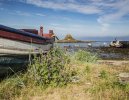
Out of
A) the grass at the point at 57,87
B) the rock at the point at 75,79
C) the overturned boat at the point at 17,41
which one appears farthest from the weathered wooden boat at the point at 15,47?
the rock at the point at 75,79

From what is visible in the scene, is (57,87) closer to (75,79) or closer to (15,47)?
(75,79)

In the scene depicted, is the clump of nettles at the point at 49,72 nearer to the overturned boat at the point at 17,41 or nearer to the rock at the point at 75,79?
the rock at the point at 75,79

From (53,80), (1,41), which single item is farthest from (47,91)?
(1,41)

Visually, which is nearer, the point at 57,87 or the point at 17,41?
the point at 57,87

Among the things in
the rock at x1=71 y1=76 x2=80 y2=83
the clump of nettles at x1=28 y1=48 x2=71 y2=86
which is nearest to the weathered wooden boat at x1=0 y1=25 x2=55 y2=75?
the clump of nettles at x1=28 y1=48 x2=71 y2=86

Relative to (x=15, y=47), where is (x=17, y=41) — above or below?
above

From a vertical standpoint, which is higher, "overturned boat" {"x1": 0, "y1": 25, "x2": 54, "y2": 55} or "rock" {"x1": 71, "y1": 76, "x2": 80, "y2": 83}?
"overturned boat" {"x1": 0, "y1": 25, "x2": 54, "y2": 55}

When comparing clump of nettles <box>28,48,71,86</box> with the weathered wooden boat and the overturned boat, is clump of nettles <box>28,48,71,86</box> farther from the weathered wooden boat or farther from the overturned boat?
the overturned boat

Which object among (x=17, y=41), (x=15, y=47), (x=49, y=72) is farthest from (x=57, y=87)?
(x=17, y=41)

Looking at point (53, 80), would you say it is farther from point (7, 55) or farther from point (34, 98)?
point (7, 55)

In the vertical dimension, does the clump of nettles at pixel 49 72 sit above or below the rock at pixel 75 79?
above

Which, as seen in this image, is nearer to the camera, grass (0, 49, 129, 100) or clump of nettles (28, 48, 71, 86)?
grass (0, 49, 129, 100)

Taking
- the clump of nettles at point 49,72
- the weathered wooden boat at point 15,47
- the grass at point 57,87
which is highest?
the weathered wooden boat at point 15,47

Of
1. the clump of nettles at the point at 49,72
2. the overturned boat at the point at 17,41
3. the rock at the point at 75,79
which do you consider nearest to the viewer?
the clump of nettles at the point at 49,72
